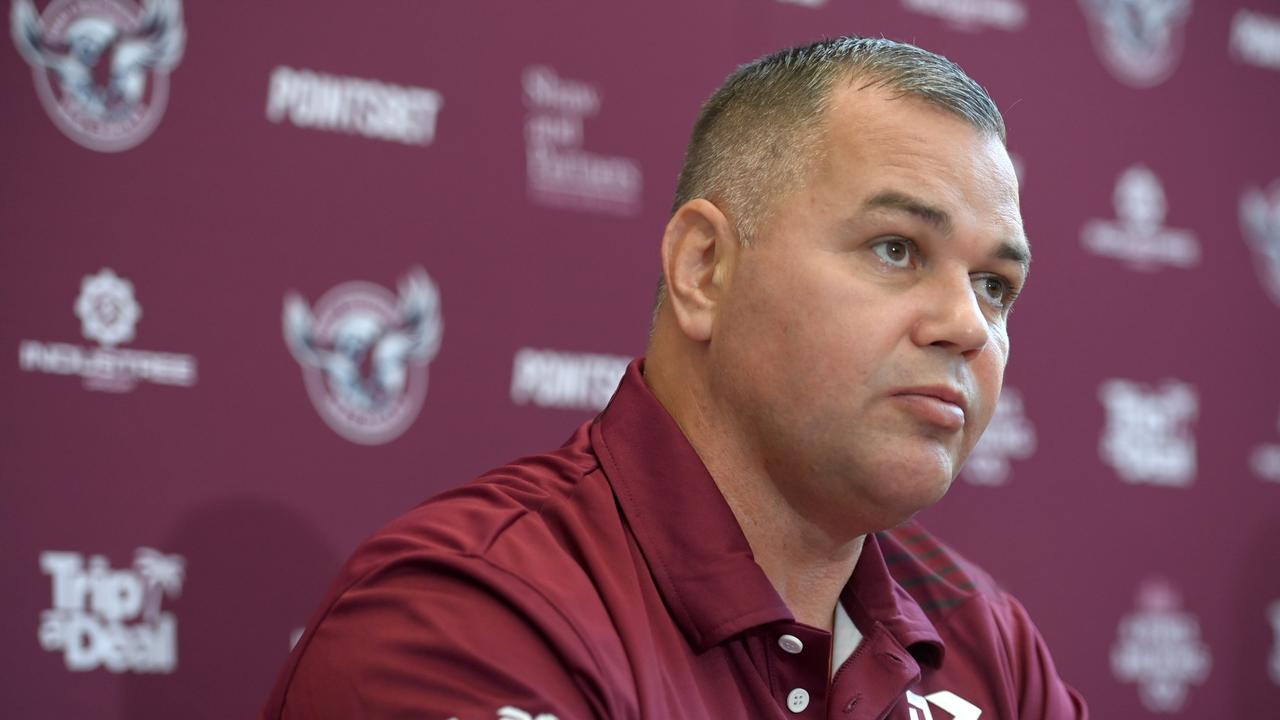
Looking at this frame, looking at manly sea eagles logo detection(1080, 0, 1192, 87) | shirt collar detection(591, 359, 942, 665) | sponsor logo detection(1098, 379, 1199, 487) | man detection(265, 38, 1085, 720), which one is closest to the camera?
man detection(265, 38, 1085, 720)

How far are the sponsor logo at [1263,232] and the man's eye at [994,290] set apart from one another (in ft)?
6.48

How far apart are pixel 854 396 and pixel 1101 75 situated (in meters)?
2.06

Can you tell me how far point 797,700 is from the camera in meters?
1.36

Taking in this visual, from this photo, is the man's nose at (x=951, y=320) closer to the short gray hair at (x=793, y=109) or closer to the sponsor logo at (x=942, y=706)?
the short gray hair at (x=793, y=109)

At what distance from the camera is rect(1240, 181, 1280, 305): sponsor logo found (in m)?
3.23

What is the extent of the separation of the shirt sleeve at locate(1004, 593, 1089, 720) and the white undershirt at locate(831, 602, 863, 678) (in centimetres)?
26

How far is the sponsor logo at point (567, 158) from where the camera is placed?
246 cm

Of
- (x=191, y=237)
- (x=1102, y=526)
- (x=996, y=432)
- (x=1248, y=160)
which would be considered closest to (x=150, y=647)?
(x=191, y=237)

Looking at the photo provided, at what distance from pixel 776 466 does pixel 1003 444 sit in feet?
5.16

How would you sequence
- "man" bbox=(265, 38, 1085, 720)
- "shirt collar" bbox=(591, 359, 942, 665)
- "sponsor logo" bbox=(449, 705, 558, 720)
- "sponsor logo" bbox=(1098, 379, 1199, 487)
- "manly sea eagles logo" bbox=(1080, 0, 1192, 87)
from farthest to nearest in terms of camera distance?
1. "manly sea eagles logo" bbox=(1080, 0, 1192, 87)
2. "sponsor logo" bbox=(1098, 379, 1199, 487)
3. "shirt collar" bbox=(591, 359, 942, 665)
4. "man" bbox=(265, 38, 1085, 720)
5. "sponsor logo" bbox=(449, 705, 558, 720)

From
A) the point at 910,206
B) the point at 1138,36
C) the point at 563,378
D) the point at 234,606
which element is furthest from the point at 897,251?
the point at 1138,36

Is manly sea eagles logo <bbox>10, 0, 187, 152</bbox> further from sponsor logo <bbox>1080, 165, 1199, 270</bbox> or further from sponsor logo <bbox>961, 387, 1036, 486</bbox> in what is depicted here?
sponsor logo <bbox>1080, 165, 1199, 270</bbox>

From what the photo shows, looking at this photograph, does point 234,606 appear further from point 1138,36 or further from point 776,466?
point 1138,36

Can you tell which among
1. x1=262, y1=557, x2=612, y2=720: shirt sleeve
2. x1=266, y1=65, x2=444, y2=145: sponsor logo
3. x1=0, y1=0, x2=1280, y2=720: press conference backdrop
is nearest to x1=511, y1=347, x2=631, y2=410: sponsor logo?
x1=0, y1=0, x2=1280, y2=720: press conference backdrop
